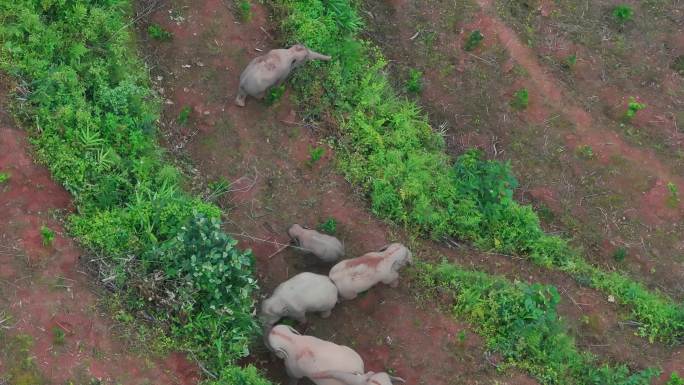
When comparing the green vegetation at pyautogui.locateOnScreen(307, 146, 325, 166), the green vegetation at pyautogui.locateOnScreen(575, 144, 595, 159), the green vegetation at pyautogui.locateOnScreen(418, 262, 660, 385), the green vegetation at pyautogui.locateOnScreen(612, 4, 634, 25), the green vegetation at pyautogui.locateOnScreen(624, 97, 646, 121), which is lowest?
the green vegetation at pyautogui.locateOnScreen(418, 262, 660, 385)

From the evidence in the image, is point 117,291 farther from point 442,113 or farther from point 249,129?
point 442,113

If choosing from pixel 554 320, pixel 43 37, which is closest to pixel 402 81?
pixel 554 320

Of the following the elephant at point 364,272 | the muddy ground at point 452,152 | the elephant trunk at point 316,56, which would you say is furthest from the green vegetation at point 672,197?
the elephant trunk at point 316,56

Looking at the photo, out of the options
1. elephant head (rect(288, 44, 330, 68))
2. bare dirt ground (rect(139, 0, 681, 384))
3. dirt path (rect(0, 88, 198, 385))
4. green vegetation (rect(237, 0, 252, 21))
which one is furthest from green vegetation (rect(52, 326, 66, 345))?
green vegetation (rect(237, 0, 252, 21))

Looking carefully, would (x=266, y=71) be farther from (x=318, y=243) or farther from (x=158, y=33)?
(x=318, y=243)

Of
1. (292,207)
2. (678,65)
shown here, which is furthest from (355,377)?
(678,65)

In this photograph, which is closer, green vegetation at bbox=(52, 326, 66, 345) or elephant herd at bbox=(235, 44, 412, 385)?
green vegetation at bbox=(52, 326, 66, 345)

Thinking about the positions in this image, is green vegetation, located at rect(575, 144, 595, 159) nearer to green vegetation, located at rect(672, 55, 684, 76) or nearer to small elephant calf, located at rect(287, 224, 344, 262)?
green vegetation, located at rect(672, 55, 684, 76)
